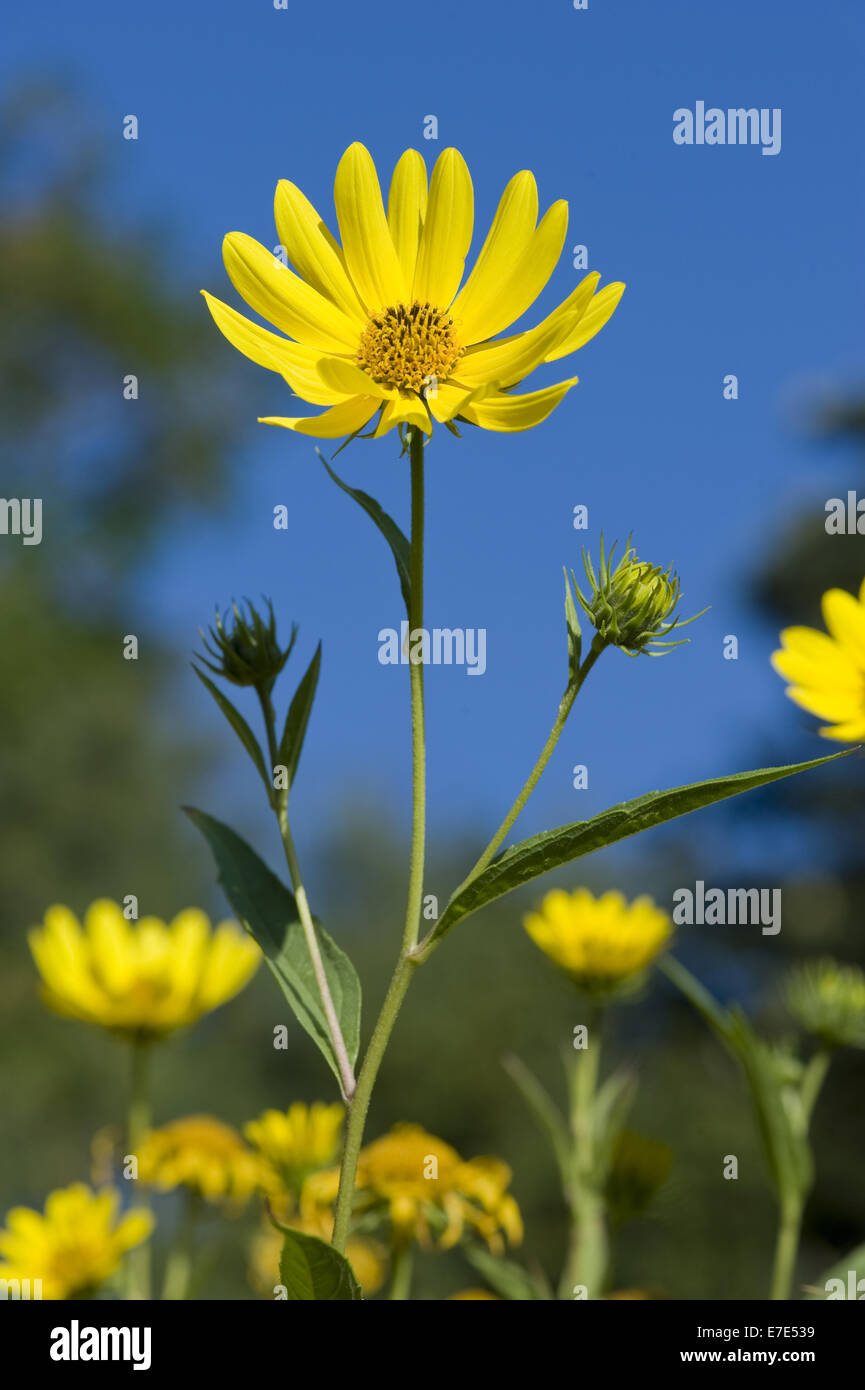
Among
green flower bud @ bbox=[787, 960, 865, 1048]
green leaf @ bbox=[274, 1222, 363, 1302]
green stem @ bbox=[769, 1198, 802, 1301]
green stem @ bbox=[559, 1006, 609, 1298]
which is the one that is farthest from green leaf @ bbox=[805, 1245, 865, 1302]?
green leaf @ bbox=[274, 1222, 363, 1302]

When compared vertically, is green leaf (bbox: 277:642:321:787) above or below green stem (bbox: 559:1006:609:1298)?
above

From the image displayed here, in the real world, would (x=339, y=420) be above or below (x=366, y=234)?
below

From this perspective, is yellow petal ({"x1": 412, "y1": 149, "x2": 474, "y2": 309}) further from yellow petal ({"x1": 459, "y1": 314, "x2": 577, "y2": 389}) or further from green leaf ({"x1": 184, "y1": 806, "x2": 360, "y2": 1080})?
green leaf ({"x1": 184, "y1": 806, "x2": 360, "y2": 1080})

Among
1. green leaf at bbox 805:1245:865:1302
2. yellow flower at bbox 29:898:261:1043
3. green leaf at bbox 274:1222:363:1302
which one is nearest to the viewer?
green leaf at bbox 274:1222:363:1302

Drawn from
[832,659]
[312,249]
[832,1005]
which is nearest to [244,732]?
[312,249]

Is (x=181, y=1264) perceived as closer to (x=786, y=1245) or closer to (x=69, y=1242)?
(x=69, y=1242)
